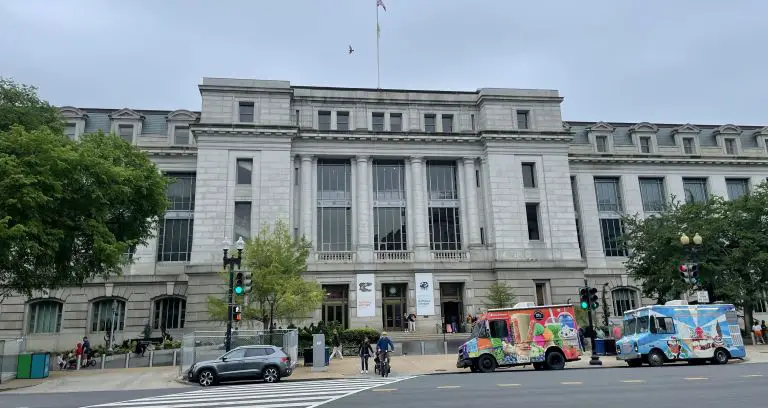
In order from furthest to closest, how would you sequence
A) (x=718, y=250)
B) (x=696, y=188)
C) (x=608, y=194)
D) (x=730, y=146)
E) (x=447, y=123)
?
1. (x=730, y=146)
2. (x=696, y=188)
3. (x=608, y=194)
4. (x=447, y=123)
5. (x=718, y=250)

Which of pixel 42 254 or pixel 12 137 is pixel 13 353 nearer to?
pixel 42 254

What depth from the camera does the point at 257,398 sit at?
48.7ft

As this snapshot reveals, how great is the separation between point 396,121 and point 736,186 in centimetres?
3362

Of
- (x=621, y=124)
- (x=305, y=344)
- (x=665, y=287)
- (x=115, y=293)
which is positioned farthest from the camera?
(x=621, y=124)

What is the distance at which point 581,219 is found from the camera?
47062 mm

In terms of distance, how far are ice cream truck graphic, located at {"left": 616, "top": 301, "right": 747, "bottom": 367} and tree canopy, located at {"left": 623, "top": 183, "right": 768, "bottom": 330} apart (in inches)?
392

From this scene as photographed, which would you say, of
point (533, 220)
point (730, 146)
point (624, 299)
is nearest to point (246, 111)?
point (533, 220)

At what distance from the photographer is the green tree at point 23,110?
28.0 metres

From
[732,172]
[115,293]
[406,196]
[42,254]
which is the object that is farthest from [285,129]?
[732,172]

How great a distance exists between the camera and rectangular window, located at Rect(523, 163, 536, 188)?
1727 inches

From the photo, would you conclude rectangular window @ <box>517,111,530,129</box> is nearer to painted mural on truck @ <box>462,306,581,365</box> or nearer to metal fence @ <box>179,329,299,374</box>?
painted mural on truck @ <box>462,306,581,365</box>

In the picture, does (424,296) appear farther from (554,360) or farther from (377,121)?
(554,360)

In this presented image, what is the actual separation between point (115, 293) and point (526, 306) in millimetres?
31614

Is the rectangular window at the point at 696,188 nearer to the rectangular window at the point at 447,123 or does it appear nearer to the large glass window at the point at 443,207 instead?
the large glass window at the point at 443,207
